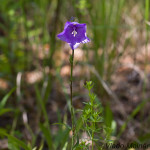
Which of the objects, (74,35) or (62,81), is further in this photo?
(62,81)

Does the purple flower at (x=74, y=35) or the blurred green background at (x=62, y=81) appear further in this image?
the blurred green background at (x=62, y=81)

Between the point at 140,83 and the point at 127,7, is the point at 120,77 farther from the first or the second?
the point at 127,7

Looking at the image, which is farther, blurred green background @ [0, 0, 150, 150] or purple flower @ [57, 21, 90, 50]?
blurred green background @ [0, 0, 150, 150]

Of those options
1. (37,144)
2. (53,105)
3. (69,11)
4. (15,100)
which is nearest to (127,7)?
(69,11)

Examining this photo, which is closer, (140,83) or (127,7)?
(140,83)

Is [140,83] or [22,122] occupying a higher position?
[140,83]

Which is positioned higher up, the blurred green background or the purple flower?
the purple flower

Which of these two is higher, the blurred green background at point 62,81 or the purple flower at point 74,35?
the purple flower at point 74,35

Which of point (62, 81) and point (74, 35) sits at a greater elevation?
point (74, 35)
